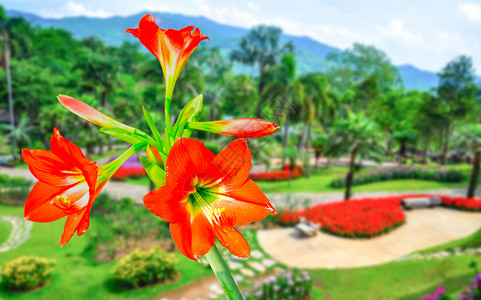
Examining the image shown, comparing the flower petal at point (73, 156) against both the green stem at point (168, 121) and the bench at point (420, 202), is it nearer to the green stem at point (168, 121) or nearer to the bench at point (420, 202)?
the green stem at point (168, 121)

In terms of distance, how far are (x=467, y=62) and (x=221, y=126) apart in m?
34.9

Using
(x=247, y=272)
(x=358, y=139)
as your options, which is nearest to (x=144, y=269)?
(x=247, y=272)

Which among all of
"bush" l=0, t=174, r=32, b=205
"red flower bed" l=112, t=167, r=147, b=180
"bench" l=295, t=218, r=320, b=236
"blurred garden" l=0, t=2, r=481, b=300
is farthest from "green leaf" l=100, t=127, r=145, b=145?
"red flower bed" l=112, t=167, r=147, b=180

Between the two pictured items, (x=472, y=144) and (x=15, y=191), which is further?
(x=472, y=144)

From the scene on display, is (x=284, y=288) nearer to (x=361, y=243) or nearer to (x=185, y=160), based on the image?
(x=361, y=243)

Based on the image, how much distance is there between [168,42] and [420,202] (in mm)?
15652

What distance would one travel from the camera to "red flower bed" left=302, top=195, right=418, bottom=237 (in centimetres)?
1161

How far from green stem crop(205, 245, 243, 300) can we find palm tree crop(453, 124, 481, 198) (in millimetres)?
17967

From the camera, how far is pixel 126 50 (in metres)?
57.4

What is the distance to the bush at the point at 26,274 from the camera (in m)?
7.91

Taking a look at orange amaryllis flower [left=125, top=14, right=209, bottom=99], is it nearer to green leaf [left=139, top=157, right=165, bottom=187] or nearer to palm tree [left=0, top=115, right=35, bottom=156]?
green leaf [left=139, top=157, right=165, bottom=187]

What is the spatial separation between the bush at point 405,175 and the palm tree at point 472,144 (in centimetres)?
580

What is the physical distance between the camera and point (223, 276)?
777 millimetres

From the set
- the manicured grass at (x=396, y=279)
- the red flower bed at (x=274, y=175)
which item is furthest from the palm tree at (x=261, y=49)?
the manicured grass at (x=396, y=279)
